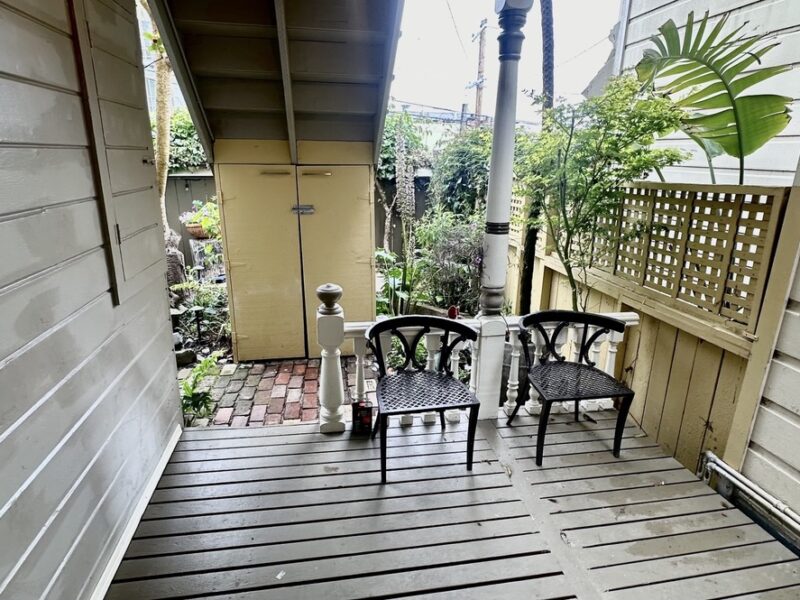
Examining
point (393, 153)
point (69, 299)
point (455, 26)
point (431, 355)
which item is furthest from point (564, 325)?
point (455, 26)

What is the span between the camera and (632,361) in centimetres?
256

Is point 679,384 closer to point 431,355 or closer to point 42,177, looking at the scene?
point 431,355

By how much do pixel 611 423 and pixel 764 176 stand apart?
1.82 metres

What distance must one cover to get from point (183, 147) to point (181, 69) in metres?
3.34

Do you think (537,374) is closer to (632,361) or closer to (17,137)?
(632,361)

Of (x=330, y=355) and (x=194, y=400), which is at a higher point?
(x=330, y=355)

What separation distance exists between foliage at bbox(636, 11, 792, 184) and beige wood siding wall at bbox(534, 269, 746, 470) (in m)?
0.88

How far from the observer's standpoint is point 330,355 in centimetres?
214

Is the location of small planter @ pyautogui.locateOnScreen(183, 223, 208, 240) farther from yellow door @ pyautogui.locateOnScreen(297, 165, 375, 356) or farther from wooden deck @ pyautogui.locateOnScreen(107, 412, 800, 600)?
wooden deck @ pyautogui.locateOnScreen(107, 412, 800, 600)

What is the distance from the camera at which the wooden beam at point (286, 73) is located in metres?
2.04

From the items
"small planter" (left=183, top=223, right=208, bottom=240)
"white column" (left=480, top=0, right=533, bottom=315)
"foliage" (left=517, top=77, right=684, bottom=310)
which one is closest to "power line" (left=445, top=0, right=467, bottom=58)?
"small planter" (left=183, top=223, right=208, bottom=240)

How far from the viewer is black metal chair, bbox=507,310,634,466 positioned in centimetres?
196

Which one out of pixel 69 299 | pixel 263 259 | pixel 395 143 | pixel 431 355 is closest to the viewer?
pixel 69 299

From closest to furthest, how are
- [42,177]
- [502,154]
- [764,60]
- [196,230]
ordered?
[42,177] → [502,154] → [764,60] → [196,230]
